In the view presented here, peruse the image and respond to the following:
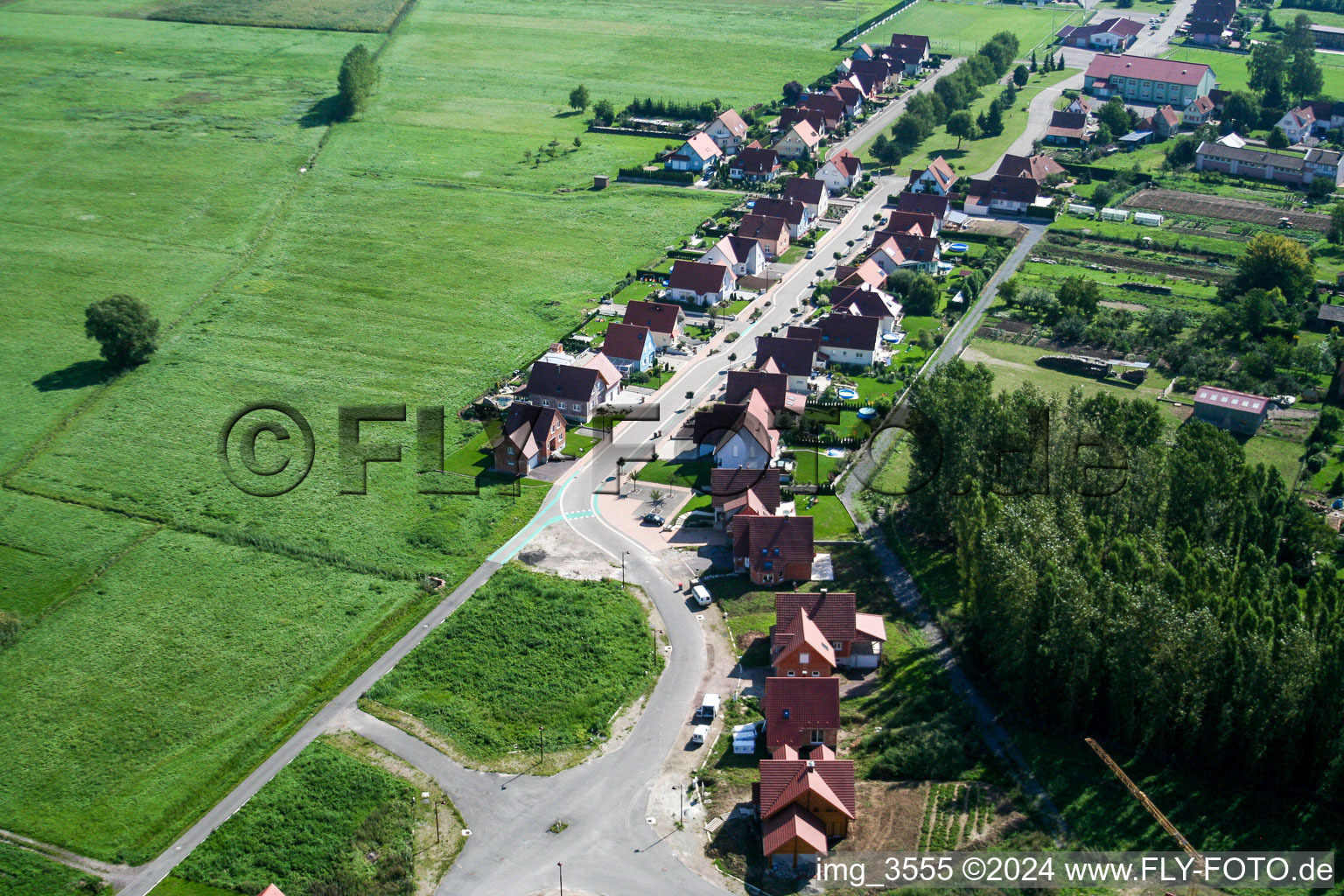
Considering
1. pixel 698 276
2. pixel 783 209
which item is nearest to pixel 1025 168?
pixel 783 209

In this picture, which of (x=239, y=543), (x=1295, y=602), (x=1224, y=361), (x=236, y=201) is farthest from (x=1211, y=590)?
(x=236, y=201)

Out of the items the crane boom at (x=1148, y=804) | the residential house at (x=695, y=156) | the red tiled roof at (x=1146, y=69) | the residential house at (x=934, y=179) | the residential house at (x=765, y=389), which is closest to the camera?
the crane boom at (x=1148, y=804)

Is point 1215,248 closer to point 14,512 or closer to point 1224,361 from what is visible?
point 1224,361

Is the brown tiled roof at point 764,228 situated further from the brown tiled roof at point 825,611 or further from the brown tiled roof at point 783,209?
the brown tiled roof at point 825,611

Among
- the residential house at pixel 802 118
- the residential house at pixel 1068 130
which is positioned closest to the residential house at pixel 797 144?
the residential house at pixel 802 118

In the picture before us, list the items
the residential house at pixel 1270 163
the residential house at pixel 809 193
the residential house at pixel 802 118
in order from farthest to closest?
the residential house at pixel 802 118, the residential house at pixel 1270 163, the residential house at pixel 809 193

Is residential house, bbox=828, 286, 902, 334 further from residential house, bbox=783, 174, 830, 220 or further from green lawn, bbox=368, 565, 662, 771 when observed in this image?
green lawn, bbox=368, 565, 662, 771

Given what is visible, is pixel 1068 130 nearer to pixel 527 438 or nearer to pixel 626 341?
pixel 626 341
